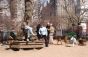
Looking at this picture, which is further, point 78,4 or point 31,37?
point 78,4

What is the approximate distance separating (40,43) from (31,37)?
3.09 ft

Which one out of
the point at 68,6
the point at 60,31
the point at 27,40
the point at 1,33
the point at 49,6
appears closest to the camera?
the point at 27,40

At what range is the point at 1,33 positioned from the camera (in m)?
35.2

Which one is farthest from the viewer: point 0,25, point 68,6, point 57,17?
point 57,17

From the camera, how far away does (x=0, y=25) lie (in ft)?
A: 171

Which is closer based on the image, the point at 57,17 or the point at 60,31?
the point at 60,31

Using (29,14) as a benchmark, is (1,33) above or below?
below

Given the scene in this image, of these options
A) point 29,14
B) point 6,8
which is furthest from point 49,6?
point 29,14

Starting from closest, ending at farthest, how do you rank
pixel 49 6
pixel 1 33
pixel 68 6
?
pixel 1 33 < pixel 68 6 < pixel 49 6

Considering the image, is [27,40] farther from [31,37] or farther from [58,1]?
[58,1]

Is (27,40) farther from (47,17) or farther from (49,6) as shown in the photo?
(49,6)

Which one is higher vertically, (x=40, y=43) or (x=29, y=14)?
(x=29, y=14)

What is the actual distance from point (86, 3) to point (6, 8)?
58.2 feet

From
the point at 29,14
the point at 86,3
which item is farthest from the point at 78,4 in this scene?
the point at 29,14
